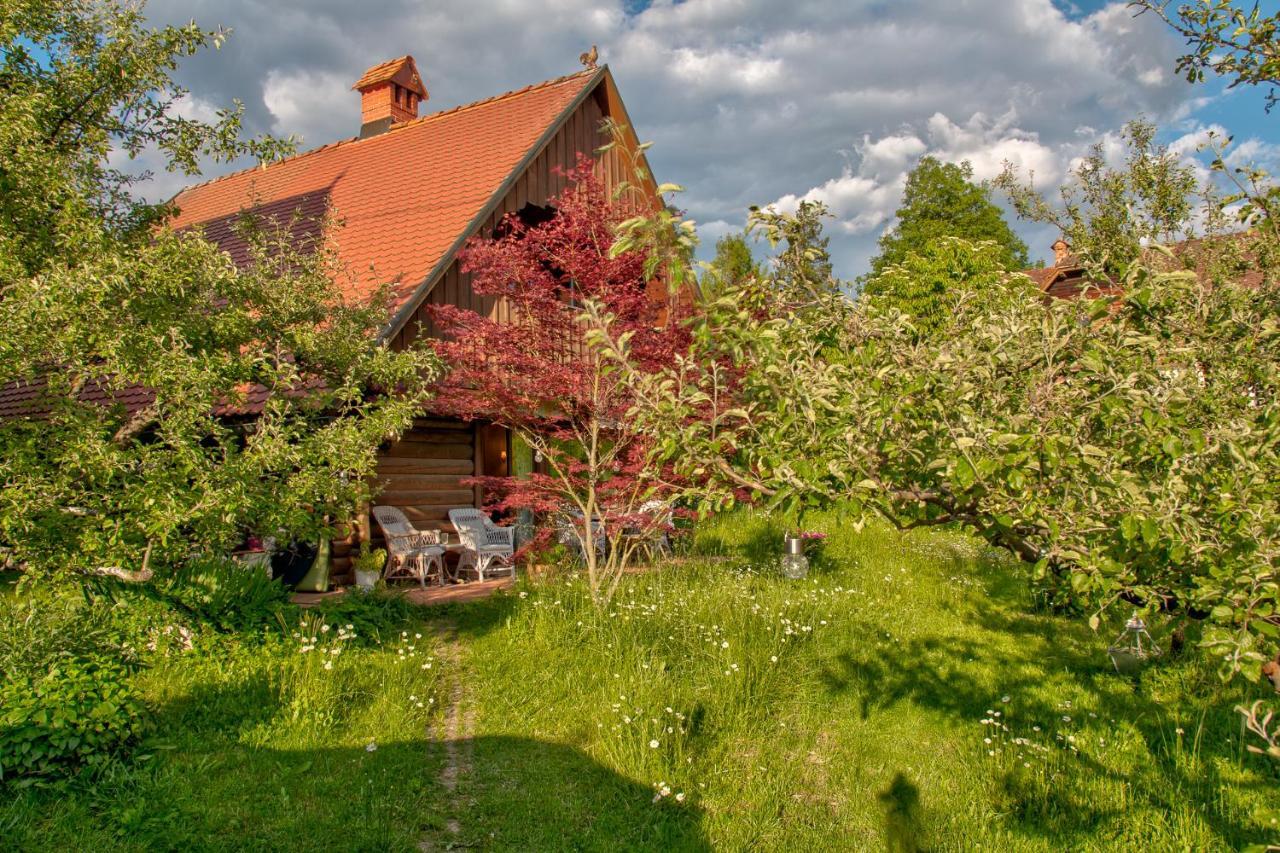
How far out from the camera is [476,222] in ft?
33.3

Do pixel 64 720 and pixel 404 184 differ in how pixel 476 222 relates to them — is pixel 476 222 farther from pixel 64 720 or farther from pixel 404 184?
pixel 64 720

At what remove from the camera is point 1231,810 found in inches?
161

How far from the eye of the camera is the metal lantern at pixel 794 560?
952 cm

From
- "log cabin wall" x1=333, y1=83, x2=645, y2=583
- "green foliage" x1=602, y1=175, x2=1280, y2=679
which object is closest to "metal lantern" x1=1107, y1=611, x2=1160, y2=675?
"green foliage" x1=602, y1=175, x2=1280, y2=679

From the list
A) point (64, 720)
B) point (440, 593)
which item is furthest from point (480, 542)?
point (64, 720)

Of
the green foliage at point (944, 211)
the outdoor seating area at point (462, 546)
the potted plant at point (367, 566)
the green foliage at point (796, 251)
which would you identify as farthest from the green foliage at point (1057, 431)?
the green foliage at point (944, 211)

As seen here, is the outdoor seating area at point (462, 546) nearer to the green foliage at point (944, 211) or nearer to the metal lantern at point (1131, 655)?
the metal lantern at point (1131, 655)

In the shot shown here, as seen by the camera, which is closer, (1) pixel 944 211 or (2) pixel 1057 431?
(2) pixel 1057 431

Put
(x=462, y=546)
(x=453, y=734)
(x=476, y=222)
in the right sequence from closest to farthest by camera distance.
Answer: (x=453, y=734)
(x=476, y=222)
(x=462, y=546)

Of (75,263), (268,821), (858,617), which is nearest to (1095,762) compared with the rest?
(858,617)

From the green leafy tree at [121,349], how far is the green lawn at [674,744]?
125 centimetres

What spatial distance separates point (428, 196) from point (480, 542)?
5136 mm

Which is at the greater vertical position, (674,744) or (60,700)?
(60,700)

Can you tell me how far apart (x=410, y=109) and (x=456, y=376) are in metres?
10.4
